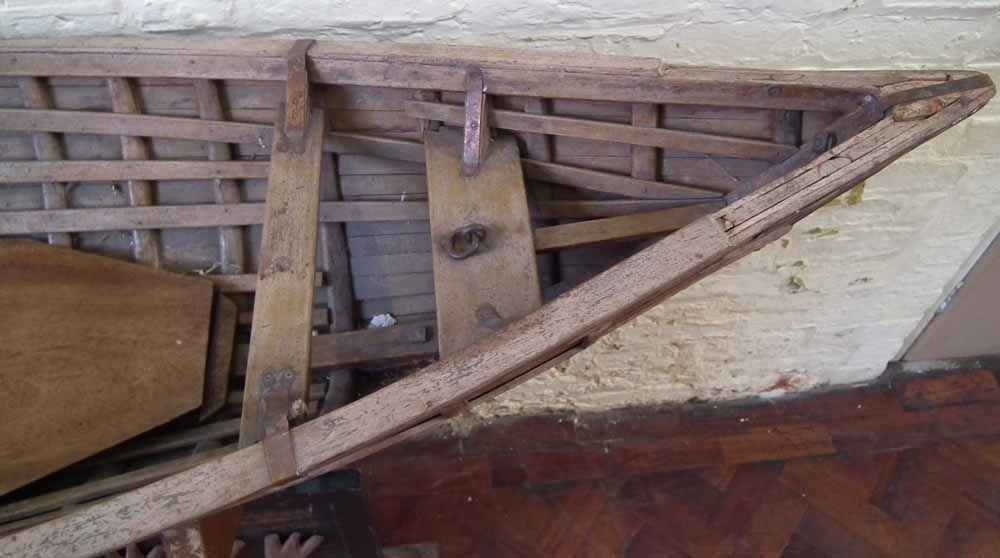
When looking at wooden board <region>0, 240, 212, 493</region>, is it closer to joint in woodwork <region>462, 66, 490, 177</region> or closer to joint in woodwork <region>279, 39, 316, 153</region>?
joint in woodwork <region>279, 39, 316, 153</region>

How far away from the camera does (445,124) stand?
1.47m

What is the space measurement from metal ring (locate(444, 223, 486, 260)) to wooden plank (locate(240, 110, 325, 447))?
0.24 meters

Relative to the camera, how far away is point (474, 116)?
1.37 metres

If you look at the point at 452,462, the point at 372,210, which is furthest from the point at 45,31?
the point at 452,462

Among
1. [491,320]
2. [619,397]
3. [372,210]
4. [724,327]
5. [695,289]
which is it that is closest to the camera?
[491,320]

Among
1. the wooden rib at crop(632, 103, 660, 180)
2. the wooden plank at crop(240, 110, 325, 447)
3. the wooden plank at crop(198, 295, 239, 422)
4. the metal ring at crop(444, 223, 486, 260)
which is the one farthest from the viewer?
the wooden plank at crop(198, 295, 239, 422)

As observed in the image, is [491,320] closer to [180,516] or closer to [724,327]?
[180,516]

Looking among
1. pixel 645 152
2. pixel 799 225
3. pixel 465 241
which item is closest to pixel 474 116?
pixel 465 241

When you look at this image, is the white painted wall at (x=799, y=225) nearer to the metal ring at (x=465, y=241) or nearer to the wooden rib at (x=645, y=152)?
the wooden rib at (x=645, y=152)

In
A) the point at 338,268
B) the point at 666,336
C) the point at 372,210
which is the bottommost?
the point at 666,336

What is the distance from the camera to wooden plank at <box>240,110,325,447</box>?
1.18m

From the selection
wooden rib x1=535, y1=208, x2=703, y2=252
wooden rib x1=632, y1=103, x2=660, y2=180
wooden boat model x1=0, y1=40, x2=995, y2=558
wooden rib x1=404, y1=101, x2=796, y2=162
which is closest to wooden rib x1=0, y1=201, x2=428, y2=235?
wooden boat model x1=0, y1=40, x2=995, y2=558

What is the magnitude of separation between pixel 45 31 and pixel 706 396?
2.03 metres

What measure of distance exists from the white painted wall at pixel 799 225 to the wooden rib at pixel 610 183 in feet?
0.94
